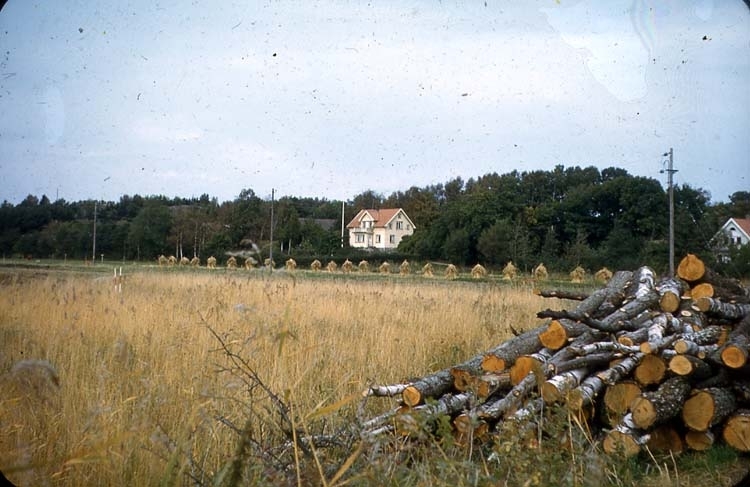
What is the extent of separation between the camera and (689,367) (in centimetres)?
350

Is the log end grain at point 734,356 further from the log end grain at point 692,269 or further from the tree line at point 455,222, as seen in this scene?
the tree line at point 455,222

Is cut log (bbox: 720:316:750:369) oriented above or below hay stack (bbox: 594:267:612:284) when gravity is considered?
below

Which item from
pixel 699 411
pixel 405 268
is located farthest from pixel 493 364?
pixel 405 268

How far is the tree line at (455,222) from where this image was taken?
7168mm

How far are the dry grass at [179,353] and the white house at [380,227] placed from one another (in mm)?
832

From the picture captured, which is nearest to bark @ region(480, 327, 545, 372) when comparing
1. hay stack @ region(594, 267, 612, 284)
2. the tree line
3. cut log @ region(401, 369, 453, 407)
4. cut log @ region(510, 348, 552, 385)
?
cut log @ region(510, 348, 552, 385)

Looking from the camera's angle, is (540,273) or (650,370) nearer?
(650,370)

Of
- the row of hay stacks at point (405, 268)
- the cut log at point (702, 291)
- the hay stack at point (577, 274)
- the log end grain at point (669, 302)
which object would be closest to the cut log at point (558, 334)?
the log end grain at point (669, 302)

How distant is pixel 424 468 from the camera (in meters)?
2.52

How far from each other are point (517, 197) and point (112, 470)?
6.21m

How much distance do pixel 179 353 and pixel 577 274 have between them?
6.48 meters

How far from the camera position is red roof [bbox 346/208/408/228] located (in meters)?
7.48

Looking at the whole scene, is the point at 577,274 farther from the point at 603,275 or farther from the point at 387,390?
the point at 387,390

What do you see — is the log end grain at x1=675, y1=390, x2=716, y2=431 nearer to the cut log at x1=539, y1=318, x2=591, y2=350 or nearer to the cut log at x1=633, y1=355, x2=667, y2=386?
the cut log at x1=633, y1=355, x2=667, y2=386
